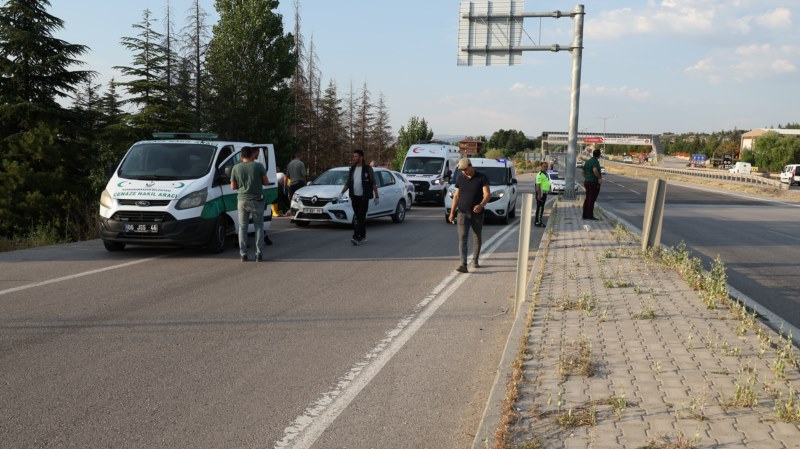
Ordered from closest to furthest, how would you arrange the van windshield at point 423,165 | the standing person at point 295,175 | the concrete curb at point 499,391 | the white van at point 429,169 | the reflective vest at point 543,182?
1. the concrete curb at point 499,391
2. the reflective vest at point 543,182
3. the standing person at point 295,175
4. the white van at point 429,169
5. the van windshield at point 423,165

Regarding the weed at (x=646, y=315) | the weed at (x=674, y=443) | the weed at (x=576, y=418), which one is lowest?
the weed at (x=646, y=315)

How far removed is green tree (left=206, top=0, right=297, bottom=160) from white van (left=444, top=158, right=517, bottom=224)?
19.4m

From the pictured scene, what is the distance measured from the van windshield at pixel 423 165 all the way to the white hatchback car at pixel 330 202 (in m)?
9.65

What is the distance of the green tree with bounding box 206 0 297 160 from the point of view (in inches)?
1425

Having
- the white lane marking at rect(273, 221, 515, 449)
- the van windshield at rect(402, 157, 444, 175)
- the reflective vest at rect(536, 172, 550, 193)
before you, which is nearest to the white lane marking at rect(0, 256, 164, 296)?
the white lane marking at rect(273, 221, 515, 449)

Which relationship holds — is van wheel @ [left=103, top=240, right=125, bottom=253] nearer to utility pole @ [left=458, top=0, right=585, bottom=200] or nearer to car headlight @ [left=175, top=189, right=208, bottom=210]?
car headlight @ [left=175, top=189, right=208, bottom=210]

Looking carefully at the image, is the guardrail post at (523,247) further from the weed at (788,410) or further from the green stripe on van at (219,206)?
the green stripe on van at (219,206)

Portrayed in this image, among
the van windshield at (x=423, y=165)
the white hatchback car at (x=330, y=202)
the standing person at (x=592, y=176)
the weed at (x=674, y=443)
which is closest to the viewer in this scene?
the weed at (x=674, y=443)

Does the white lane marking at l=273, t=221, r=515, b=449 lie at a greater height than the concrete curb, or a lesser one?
lesser

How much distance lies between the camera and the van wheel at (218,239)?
11336 mm

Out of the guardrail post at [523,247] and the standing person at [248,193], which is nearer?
the guardrail post at [523,247]

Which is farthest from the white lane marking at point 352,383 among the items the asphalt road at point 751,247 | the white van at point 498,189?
the white van at point 498,189

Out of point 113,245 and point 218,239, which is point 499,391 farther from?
point 113,245

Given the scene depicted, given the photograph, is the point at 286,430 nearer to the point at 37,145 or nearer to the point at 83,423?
the point at 83,423
